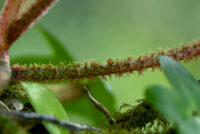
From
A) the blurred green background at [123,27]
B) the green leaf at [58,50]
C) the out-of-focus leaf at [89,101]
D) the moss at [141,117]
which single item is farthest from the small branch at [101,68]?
the blurred green background at [123,27]

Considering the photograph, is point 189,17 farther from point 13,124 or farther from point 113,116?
point 13,124

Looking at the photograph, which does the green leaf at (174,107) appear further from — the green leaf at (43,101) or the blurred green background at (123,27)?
the blurred green background at (123,27)

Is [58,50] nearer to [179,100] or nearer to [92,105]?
[92,105]

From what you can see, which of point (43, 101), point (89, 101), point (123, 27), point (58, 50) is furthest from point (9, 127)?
point (123, 27)

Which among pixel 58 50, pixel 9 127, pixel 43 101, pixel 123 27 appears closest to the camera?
pixel 9 127

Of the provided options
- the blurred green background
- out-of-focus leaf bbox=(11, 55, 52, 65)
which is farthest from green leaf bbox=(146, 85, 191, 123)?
the blurred green background

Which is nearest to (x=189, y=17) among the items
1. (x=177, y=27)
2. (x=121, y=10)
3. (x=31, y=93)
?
(x=177, y=27)

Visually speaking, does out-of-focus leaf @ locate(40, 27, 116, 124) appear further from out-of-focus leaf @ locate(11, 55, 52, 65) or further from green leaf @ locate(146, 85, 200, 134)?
green leaf @ locate(146, 85, 200, 134)
